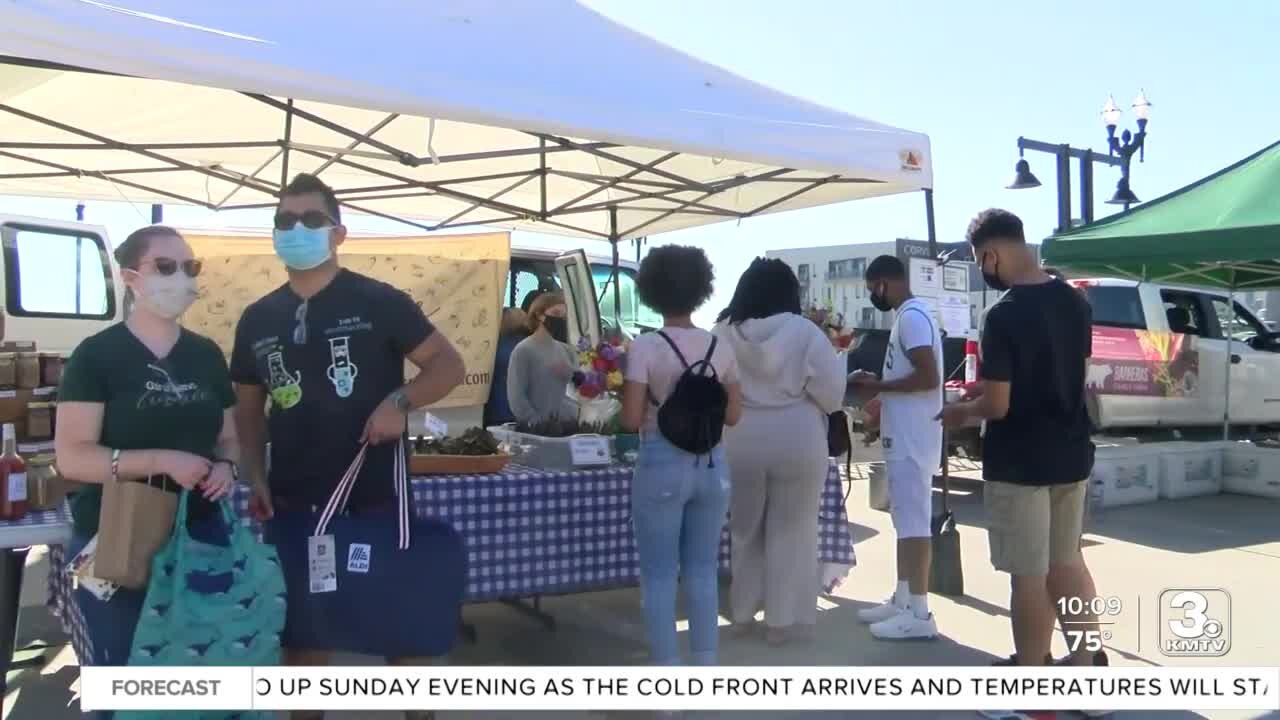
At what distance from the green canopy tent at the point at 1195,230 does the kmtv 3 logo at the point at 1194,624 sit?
2863mm

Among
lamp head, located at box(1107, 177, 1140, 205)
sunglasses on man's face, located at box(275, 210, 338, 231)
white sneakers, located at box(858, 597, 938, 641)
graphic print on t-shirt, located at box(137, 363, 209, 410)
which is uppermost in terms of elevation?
lamp head, located at box(1107, 177, 1140, 205)

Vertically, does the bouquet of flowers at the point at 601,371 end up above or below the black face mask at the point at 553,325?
below

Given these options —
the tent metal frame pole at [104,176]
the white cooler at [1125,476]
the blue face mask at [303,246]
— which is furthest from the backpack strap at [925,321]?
the white cooler at [1125,476]

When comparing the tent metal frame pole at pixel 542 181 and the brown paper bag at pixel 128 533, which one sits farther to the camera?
the tent metal frame pole at pixel 542 181

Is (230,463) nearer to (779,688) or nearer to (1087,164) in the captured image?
(779,688)

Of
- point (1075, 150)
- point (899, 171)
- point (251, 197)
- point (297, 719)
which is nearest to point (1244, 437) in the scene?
point (1075, 150)

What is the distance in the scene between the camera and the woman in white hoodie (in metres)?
4.18

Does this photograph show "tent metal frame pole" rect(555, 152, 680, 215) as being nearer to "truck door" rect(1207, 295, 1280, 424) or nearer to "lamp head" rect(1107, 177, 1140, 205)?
"truck door" rect(1207, 295, 1280, 424)

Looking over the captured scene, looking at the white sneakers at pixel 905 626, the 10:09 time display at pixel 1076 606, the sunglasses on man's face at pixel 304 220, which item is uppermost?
the sunglasses on man's face at pixel 304 220

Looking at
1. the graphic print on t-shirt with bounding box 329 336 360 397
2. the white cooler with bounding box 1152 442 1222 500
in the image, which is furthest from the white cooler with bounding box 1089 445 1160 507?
the graphic print on t-shirt with bounding box 329 336 360 397

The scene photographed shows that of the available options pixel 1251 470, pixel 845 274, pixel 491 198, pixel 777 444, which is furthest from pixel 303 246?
pixel 845 274

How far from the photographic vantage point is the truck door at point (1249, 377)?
1113cm

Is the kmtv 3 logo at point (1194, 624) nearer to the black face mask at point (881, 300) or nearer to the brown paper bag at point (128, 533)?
the black face mask at point (881, 300)

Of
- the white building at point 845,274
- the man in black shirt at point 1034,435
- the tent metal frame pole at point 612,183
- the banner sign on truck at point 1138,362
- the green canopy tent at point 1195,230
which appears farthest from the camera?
the white building at point 845,274
